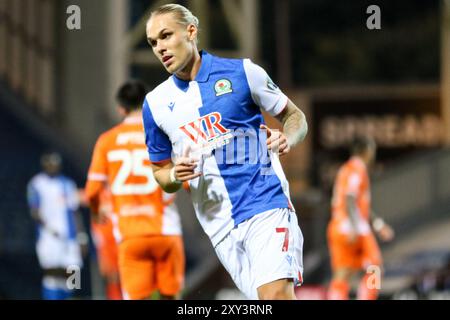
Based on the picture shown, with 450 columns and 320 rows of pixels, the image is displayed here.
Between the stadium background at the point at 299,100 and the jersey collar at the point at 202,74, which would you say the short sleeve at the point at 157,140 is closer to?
the jersey collar at the point at 202,74

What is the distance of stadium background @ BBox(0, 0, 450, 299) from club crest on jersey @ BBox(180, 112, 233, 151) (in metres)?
7.70

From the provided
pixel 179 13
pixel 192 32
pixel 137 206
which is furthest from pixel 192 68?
pixel 137 206

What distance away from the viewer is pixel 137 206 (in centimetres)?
849

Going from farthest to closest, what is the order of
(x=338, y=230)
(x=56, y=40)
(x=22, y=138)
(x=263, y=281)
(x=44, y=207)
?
1. (x=56, y=40)
2. (x=22, y=138)
3. (x=44, y=207)
4. (x=338, y=230)
5. (x=263, y=281)

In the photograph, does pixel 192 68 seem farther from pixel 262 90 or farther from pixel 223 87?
pixel 262 90

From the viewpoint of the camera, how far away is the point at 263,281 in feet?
19.1

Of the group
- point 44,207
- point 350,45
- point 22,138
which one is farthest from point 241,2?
point 44,207

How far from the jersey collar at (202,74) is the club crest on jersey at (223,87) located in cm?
8

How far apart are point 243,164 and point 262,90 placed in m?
0.39

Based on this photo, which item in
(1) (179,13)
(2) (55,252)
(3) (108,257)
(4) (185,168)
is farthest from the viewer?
(3) (108,257)

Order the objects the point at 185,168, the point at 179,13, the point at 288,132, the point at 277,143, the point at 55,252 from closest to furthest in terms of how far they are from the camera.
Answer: the point at 277,143, the point at 185,168, the point at 288,132, the point at 179,13, the point at 55,252

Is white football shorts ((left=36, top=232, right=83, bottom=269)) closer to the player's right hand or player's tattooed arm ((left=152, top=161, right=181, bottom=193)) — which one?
player's tattooed arm ((left=152, top=161, right=181, bottom=193))

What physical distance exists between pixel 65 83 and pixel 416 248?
5.79m

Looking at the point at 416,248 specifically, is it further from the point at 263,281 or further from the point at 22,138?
the point at 263,281
